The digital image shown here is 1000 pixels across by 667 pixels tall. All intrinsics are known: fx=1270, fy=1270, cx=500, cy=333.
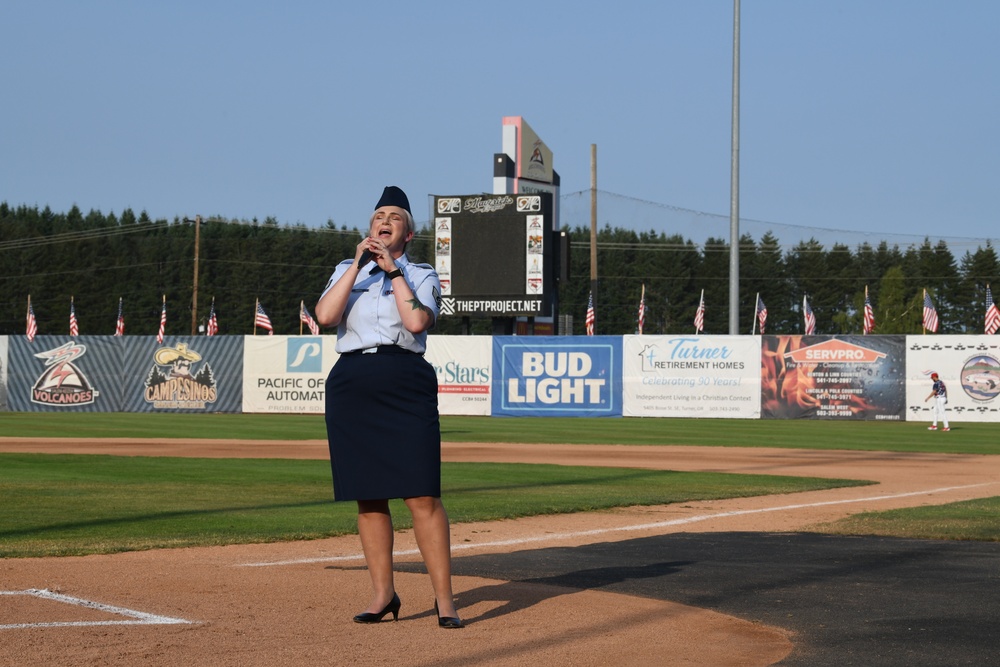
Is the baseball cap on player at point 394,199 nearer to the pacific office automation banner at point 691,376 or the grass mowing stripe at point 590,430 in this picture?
the grass mowing stripe at point 590,430

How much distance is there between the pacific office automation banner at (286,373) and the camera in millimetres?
37469

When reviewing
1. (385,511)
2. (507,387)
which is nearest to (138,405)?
(507,387)

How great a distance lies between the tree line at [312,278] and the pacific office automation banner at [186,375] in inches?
2324

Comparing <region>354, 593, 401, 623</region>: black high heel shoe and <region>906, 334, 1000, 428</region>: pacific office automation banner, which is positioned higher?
<region>906, 334, 1000, 428</region>: pacific office automation banner

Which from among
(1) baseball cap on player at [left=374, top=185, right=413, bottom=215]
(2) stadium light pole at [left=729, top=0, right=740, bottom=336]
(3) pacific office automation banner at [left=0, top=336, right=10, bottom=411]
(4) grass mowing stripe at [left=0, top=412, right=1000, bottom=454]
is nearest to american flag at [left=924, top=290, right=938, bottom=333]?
(4) grass mowing stripe at [left=0, top=412, right=1000, bottom=454]

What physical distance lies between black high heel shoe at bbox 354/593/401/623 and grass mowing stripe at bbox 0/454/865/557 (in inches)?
137

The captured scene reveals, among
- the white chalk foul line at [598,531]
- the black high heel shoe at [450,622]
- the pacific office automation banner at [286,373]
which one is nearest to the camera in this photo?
the black high heel shoe at [450,622]

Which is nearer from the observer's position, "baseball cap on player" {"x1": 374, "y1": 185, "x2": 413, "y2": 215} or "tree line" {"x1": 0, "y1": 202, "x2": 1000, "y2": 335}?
"baseball cap on player" {"x1": 374, "y1": 185, "x2": 413, "y2": 215}

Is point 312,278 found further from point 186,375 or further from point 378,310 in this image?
point 378,310

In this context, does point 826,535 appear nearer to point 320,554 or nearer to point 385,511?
point 320,554

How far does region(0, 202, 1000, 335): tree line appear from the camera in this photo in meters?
98.9

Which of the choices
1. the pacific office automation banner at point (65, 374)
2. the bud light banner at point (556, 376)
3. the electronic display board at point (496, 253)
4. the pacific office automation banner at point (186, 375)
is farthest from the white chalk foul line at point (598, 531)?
the pacific office automation banner at point (65, 374)

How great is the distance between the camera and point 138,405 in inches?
1566

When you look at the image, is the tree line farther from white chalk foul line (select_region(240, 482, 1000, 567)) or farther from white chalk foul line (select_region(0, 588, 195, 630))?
white chalk foul line (select_region(0, 588, 195, 630))
